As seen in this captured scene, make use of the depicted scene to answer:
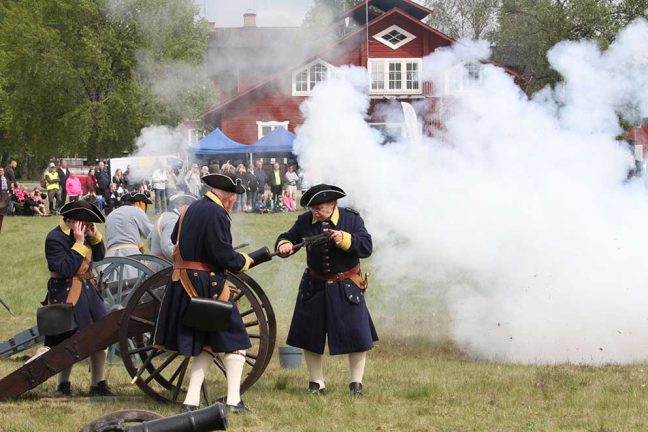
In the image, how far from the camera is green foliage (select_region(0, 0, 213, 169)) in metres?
14.5

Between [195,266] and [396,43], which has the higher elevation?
[396,43]

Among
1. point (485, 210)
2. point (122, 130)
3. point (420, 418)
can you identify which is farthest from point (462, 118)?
point (122, 130)

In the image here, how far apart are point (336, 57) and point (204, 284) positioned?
10845 millimetres

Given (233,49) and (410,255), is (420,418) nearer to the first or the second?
(410,255)

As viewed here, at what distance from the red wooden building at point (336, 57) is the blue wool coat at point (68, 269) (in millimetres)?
8006

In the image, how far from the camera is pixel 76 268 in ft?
25.3

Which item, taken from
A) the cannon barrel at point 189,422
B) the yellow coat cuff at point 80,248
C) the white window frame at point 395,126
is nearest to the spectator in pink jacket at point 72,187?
the white window frame at point 395,126

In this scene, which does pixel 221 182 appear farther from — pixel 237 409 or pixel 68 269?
pixel 68 269

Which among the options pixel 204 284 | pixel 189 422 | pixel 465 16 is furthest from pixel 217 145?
pixel 189 422

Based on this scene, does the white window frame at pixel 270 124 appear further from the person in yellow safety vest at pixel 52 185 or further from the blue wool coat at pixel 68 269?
the blue wool coat at pixel 68 269

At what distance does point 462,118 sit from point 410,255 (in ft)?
6.59

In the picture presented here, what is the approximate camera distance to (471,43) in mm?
13398

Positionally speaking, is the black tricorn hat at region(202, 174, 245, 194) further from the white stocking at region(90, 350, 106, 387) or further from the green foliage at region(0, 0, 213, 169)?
the green foliage at region(0, 0, 213, 169)

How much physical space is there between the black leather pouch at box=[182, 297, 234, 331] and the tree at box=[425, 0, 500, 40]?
1352 cm
